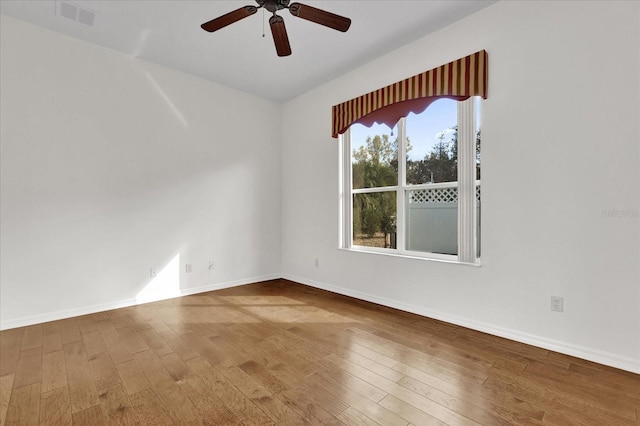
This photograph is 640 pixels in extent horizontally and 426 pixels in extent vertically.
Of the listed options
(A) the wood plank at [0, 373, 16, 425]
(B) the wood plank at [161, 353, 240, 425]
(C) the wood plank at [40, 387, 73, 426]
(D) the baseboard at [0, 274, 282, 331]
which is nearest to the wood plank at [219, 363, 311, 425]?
(B) the wood plank at [161, 353, 240, 425]

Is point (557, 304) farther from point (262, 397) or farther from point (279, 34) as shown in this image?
point (279, 34)

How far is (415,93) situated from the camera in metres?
3.26

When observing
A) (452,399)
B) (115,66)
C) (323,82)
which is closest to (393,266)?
(452,399)

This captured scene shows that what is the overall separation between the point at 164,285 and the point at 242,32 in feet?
10.1

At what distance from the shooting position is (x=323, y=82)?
172 inches

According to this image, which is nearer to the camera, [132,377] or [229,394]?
[229,394]

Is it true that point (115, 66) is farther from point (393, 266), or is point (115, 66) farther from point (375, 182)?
point (393, 266)

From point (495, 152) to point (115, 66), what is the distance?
412 centimetres

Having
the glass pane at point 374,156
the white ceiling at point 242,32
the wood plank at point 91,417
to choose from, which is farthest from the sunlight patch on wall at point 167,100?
the wood plank at point 91,417

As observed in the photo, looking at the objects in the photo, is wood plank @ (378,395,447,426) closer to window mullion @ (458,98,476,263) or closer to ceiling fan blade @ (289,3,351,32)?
window mullion @ (458,98,476,263)

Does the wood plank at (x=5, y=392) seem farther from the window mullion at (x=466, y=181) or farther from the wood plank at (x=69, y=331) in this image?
the window mullion at (x=466, y=181)

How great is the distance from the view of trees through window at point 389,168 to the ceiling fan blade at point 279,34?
166cm

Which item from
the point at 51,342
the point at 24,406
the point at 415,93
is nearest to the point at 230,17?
the point at 415,93

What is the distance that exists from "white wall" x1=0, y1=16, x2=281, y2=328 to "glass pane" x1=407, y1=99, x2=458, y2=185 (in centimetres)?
246
